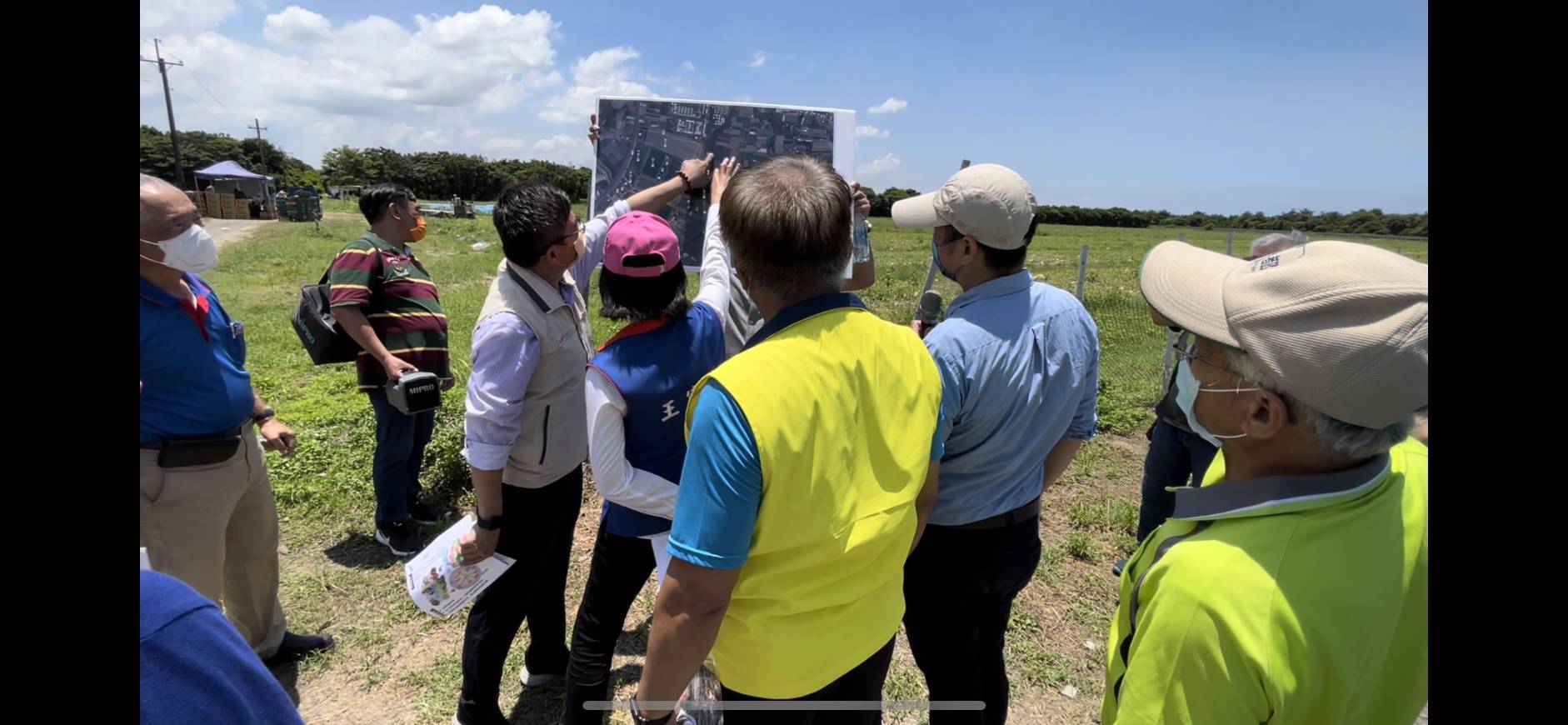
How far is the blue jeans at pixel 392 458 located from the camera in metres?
4.43

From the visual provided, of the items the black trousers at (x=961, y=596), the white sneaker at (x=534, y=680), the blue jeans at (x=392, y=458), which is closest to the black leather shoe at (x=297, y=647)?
the blue jeans at (x=392, y=458)

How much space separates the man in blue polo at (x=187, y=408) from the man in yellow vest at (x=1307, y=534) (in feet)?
10.7

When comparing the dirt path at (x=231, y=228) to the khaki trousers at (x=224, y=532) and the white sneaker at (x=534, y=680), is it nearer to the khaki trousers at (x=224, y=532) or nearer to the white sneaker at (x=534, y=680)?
the khaki trousers at (x=224, y=532)

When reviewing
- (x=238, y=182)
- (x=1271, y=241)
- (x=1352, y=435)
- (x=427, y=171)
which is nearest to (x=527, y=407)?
(x=1352, y=435)

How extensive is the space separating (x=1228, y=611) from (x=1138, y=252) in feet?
99.1

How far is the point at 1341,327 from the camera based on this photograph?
1.05m

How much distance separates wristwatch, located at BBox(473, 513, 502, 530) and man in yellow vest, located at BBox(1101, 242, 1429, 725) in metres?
2.06

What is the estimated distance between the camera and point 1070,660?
142 inches

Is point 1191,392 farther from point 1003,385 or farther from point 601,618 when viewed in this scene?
point 601,618

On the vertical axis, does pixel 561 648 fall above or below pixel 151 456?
below

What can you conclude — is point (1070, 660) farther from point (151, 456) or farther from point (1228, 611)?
point (151, 456)

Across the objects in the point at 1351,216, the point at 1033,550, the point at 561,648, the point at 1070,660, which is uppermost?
the point at 1351,216

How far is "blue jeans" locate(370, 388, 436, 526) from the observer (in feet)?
14.5

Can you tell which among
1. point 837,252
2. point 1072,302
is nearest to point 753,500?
point 837,252
